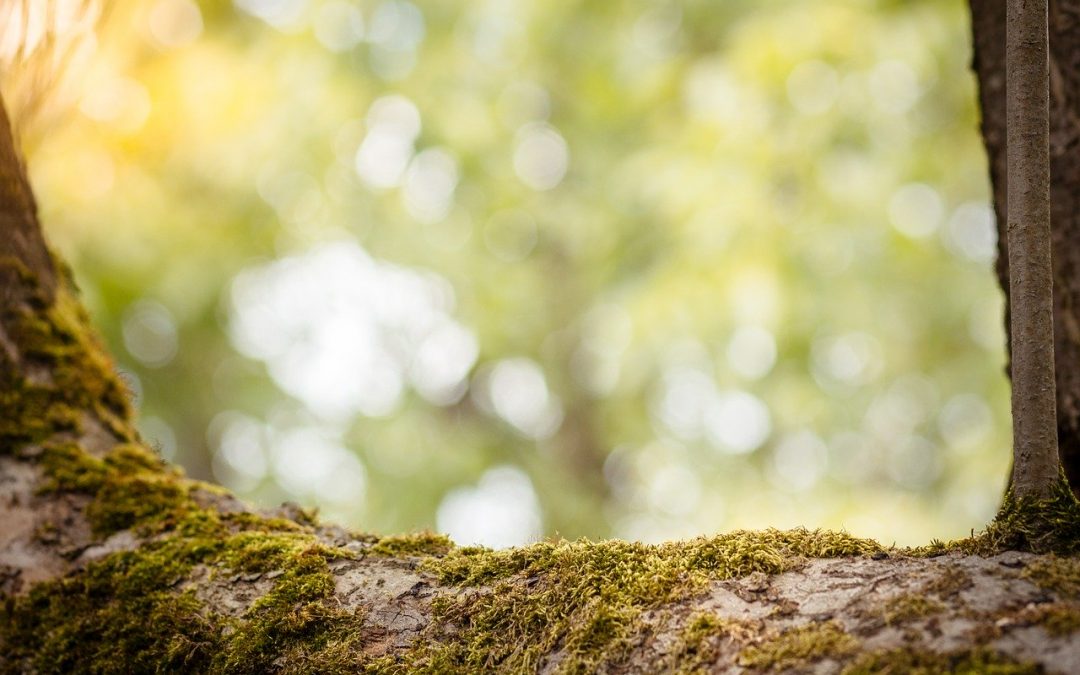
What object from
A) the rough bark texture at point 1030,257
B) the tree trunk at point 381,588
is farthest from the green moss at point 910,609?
the rough bark texture at point 1030,257

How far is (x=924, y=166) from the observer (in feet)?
16.4

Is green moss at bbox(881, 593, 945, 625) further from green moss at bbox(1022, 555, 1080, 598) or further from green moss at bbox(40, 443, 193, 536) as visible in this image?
green moss at bbox(40, 443, 193, 536)

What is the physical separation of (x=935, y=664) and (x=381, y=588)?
0.83 metres

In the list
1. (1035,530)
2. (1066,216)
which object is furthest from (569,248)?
(1035,530)

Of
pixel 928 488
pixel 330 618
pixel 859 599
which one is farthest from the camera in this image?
pixel 928 488

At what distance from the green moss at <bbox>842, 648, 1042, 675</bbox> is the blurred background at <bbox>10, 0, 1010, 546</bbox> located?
290cm

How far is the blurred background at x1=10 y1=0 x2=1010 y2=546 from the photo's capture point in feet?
14.9

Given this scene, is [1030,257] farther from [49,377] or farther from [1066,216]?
[49,377]

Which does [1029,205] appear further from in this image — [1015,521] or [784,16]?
[784,16]

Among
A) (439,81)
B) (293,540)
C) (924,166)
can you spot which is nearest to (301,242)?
(439,81)

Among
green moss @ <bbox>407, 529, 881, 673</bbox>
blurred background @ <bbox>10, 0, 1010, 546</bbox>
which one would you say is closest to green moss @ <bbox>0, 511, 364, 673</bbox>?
green moss @ <bbox>407, 529, 881, 673</bbox>

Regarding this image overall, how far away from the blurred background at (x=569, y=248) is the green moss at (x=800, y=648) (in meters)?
2.82

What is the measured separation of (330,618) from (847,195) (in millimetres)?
4064

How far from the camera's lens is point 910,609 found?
1031 millimetres
